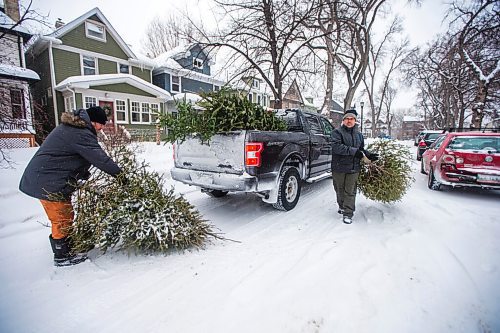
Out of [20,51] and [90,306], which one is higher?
[20,51]

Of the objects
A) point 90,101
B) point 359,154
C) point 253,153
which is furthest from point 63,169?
point 90,101

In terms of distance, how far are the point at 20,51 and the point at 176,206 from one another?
58.2 feet

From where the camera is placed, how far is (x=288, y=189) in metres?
4.68

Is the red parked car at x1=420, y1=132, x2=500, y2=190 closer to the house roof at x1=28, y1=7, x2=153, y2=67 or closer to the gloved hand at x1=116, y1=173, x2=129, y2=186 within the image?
the gloved hand at x1=116, y1=173, x2=129, y2=186

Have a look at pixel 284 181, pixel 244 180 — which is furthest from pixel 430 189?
pixel 244 180

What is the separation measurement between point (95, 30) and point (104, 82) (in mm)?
4498

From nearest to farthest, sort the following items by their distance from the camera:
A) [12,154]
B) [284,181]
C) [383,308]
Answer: [383,308]
[284,181]
[12,154]

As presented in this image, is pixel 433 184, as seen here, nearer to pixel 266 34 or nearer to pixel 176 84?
pixel 266 34

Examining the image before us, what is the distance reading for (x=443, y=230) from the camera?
12.1 ft

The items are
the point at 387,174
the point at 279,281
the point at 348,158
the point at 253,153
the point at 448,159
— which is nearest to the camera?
the point at 279,281

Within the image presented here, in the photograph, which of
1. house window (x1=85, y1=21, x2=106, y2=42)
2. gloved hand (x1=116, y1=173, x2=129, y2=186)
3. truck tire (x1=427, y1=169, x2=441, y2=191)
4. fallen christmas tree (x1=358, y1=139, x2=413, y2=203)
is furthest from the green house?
truck tire (x1=427, y1=169, x2=441, y2=191)

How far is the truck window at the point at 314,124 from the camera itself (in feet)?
18.2

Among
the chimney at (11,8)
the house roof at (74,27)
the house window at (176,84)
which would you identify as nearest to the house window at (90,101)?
the house roof at (74,27)

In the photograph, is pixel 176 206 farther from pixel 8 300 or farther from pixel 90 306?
pixel 8 300
